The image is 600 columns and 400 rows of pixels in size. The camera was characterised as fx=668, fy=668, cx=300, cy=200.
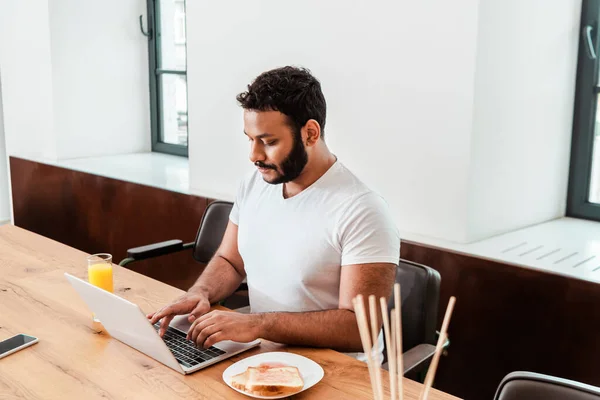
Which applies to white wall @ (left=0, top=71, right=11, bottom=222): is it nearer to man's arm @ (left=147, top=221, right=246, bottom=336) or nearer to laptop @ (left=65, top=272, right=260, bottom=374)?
man's arm @ (left=147, top=221, right=246, bottom=336)

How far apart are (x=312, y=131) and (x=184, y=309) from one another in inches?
21.2

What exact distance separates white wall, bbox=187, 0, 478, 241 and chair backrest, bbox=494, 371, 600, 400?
3.07 ft

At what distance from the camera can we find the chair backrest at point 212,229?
2457 millimetres

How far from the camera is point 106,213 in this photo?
3459 millimetres

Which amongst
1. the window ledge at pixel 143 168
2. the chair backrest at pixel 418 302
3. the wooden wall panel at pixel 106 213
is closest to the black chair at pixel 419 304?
the chair backrest at pixel 418 302

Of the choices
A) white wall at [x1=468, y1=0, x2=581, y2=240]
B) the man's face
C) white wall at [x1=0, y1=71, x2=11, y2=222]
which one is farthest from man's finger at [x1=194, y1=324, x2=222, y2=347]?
white wall at [x1=0, y1=71, x2=11, y2=222]

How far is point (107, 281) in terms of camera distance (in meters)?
1.67

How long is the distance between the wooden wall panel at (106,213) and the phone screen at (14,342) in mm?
1387

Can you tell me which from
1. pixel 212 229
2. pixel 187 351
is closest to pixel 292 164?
pixel 187 351

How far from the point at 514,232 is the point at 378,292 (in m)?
0.94

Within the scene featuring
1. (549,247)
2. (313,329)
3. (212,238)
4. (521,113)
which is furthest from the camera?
(212,238)

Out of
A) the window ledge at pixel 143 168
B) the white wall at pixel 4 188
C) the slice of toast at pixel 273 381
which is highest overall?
the window ledge at pixel 143 168

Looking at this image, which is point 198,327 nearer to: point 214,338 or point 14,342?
point 214,338

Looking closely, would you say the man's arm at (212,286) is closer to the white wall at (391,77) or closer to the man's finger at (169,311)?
the man's finger at (169,311)
